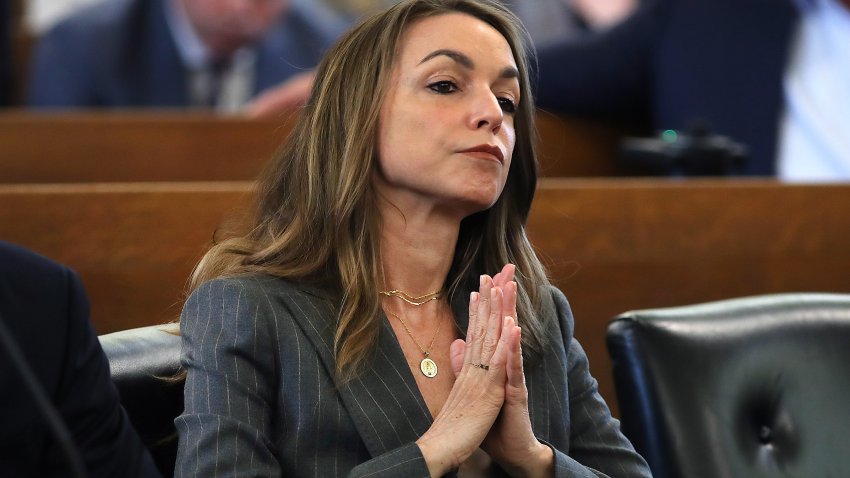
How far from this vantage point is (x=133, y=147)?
108 inches

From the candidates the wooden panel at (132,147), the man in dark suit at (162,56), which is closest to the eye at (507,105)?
the wooden panel at (132,147)

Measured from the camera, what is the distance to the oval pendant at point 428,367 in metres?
1.48

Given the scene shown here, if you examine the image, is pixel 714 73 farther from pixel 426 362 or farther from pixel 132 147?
pixel 426 362

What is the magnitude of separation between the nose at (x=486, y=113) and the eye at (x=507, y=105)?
0.05 meters

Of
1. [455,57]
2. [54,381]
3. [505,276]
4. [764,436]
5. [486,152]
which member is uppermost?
[455,57]

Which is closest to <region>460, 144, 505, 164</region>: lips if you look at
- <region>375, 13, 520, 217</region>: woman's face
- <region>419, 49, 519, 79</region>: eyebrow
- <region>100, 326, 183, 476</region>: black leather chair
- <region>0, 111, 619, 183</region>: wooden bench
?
<region>375, 13, 520, 217</region>: woman's face

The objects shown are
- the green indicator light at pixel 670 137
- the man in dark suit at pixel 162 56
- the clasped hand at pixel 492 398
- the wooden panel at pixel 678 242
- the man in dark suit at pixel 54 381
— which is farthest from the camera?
the man in dark suit at pixel 162 56

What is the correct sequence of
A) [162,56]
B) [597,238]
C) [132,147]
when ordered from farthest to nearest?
[162,56] → [132,147] → [597,238]

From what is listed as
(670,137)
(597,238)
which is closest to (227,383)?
(597,238)

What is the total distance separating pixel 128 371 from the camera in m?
1.44

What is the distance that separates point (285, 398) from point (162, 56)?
3.25m

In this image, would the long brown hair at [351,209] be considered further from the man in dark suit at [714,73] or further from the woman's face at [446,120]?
the man in dark suit at [714,73]

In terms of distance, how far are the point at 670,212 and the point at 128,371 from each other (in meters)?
1.17

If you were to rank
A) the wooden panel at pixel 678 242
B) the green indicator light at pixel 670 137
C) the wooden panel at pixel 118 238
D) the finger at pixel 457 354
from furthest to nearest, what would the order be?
the green indicator light at pixel 670 137, the wooden panel at pixel 678 242, the wooden panel at pixel 118 238, the finger at pixel 457 354
